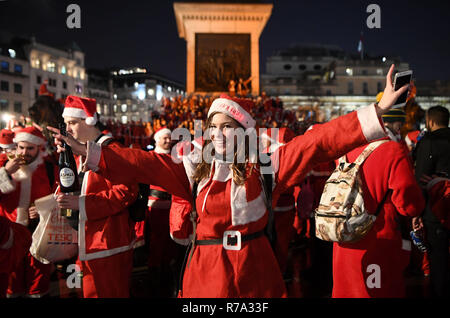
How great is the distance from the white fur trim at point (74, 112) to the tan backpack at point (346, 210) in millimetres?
2453

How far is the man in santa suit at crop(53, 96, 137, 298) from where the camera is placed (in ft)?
9.61

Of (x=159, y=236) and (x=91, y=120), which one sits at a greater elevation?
(x=91, y=120)

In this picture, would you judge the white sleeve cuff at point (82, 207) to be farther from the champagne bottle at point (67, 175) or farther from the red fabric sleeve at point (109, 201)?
the champagne bottle at point (67, 175)

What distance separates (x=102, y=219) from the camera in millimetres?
3066

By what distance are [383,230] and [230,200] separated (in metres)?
1.38

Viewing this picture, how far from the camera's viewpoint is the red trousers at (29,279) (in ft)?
14.5

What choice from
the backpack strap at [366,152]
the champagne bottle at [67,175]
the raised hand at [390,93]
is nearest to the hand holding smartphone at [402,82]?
the raised hand at [390,93]

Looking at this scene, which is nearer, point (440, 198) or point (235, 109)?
point (235, 109)

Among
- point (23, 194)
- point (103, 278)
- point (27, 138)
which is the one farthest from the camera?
point (27, 138)

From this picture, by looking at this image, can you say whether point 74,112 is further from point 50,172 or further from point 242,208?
point 242,208

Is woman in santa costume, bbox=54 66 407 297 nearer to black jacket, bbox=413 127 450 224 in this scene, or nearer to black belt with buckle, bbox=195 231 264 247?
black belt with buckle, bbox=195 231 264 247

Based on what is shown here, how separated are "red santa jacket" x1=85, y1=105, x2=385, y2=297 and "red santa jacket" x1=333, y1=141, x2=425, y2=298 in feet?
2.49

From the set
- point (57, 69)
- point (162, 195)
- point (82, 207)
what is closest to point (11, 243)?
point (82, 207)

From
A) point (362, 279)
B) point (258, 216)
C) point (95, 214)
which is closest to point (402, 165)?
point (362, 279)
